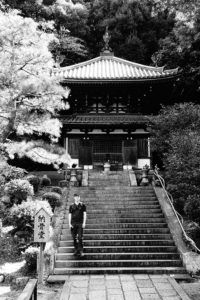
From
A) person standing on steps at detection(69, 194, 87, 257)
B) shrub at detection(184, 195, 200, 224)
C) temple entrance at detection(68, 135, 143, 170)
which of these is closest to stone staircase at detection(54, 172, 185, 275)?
person standing on steps at detection(69, 194, 87, 257)

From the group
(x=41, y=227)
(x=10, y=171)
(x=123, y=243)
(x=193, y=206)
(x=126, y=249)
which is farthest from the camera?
(x=10, y=171)

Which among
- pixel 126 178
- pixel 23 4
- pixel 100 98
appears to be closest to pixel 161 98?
pixel 100 98

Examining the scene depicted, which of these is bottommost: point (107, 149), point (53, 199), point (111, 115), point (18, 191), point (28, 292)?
point (28, 292)

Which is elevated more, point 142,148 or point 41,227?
point 142,148

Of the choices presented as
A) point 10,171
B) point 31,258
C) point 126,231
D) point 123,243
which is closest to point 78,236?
point 31,258

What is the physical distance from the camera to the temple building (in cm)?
2059

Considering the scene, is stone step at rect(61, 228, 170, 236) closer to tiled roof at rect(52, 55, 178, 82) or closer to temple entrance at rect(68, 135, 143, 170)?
temple entrance at rect(68, 135, 143, 170)

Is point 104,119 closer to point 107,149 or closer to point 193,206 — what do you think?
point 107,149

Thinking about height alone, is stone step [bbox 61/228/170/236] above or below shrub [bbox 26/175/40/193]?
below

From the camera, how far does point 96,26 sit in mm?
35031

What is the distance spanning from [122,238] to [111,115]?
39.4 feet

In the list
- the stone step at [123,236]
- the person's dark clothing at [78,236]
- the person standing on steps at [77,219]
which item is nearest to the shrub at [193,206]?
the stone step at [123,236]

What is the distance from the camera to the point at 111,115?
2147 centimetres

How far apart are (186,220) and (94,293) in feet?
20.6
